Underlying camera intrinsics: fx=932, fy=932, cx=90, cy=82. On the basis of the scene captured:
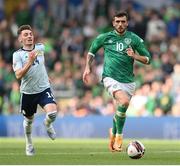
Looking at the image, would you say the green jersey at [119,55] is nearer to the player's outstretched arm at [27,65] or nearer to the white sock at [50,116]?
the white sock at [50,116]

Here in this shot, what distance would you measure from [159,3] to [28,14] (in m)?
4.59

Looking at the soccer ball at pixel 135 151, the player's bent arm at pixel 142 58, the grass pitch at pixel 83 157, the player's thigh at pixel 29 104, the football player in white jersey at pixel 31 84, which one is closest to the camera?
the grass pitch at pixel 83 157

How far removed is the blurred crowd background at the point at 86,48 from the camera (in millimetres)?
27031

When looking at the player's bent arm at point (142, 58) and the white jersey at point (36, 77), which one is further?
→ the player's bent arm at point (142, 58)

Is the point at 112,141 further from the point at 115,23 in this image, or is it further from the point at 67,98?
the point at 67,98

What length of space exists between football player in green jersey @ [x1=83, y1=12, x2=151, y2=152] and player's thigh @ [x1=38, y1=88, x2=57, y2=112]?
150cm

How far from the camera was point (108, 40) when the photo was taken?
59.2 feet

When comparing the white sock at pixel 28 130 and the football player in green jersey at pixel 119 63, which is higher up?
the football player in green jersey at pixel 119 63

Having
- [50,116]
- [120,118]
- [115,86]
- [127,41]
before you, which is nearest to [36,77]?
[50,116]

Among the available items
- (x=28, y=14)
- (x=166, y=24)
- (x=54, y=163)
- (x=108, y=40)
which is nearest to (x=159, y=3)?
(x=166, y=24)

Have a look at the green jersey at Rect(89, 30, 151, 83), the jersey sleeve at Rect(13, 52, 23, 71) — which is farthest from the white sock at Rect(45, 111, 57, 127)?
the green jersey at Rect(89, 30, 151, 83)

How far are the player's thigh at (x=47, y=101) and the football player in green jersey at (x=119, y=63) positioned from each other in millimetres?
1496

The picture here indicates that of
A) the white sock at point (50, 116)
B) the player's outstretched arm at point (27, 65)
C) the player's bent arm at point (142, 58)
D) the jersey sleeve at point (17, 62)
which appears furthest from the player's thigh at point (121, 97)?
the player's outstretched arm at point (27, 65)

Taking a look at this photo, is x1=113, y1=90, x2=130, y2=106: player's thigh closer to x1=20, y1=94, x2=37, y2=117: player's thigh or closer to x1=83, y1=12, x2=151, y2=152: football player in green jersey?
x1=83, y1=12, x2=151, y2=152: football player in green jersey
